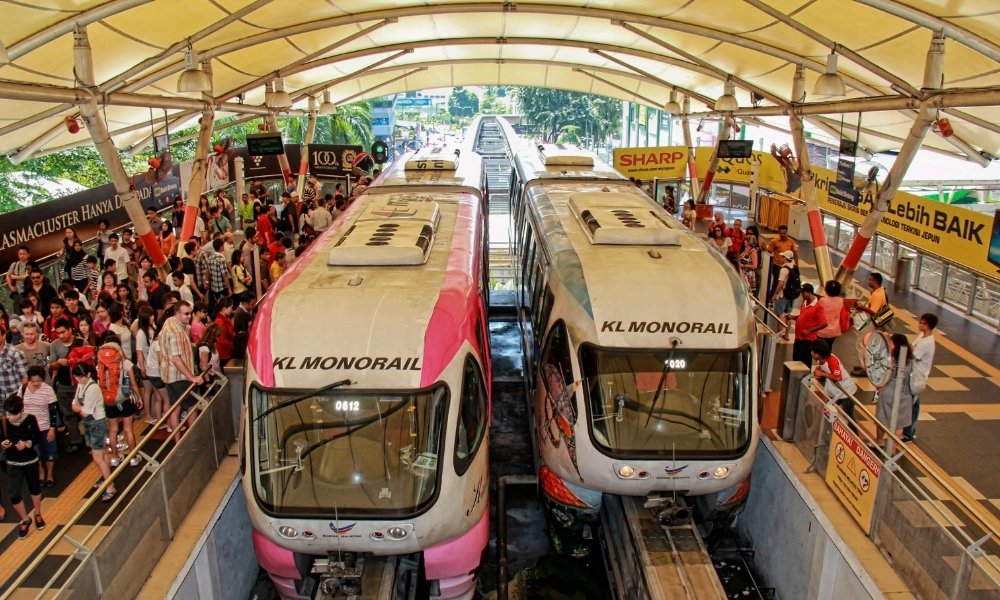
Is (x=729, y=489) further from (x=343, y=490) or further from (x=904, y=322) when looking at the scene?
(x=904, y=322)

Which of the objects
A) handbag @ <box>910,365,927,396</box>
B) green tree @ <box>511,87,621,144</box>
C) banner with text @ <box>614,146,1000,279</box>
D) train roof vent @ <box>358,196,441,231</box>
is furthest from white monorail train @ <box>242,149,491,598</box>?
green tree @ <box>511,87,621,144</box>

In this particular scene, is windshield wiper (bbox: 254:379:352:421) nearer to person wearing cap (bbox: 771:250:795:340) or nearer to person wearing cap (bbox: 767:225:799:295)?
person wearing cap (bbox: 771:250:795:340)

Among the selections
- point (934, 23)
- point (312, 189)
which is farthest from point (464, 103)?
point (934, 23)

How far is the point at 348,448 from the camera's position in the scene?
7.02m

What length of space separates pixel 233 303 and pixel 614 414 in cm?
565

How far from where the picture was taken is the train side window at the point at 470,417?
23.3 feet

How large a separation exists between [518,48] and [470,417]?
22686mm

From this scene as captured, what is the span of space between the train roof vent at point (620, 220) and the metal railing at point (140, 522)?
480 centimetres

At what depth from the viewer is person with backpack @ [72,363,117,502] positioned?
8523 mm

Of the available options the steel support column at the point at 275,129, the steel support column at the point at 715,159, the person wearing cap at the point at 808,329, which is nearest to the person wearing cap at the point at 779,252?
the person wearing cap at the point at 808,329

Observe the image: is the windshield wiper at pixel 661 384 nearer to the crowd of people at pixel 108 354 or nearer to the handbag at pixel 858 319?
the crowd of people at pixel 108 354

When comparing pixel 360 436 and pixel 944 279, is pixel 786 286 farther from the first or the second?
pixel 360 436

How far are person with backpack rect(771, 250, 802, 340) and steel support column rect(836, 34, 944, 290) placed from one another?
2550 millimetres

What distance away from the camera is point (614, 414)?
791 cm
